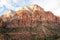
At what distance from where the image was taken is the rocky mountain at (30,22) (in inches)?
404

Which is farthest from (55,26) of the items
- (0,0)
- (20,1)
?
(0,0)

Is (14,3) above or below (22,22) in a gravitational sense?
above

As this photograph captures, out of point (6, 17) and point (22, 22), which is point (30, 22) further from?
point (6, 17)

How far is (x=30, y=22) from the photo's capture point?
1042cm

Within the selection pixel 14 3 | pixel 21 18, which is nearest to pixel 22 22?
pixel 21 18

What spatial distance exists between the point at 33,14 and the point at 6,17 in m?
1.26

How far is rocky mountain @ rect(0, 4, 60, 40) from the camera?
10273mm

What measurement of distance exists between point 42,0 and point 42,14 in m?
0.74

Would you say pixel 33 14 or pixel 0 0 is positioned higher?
pixel 0 0

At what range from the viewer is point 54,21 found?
10578 millimetres

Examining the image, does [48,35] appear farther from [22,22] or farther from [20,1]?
[20,1]

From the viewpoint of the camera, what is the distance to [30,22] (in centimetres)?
1042

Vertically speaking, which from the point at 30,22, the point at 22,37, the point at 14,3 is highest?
the point at 14,3

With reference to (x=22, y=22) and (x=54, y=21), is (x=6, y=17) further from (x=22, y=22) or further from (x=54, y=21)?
(x=54, y=21)
